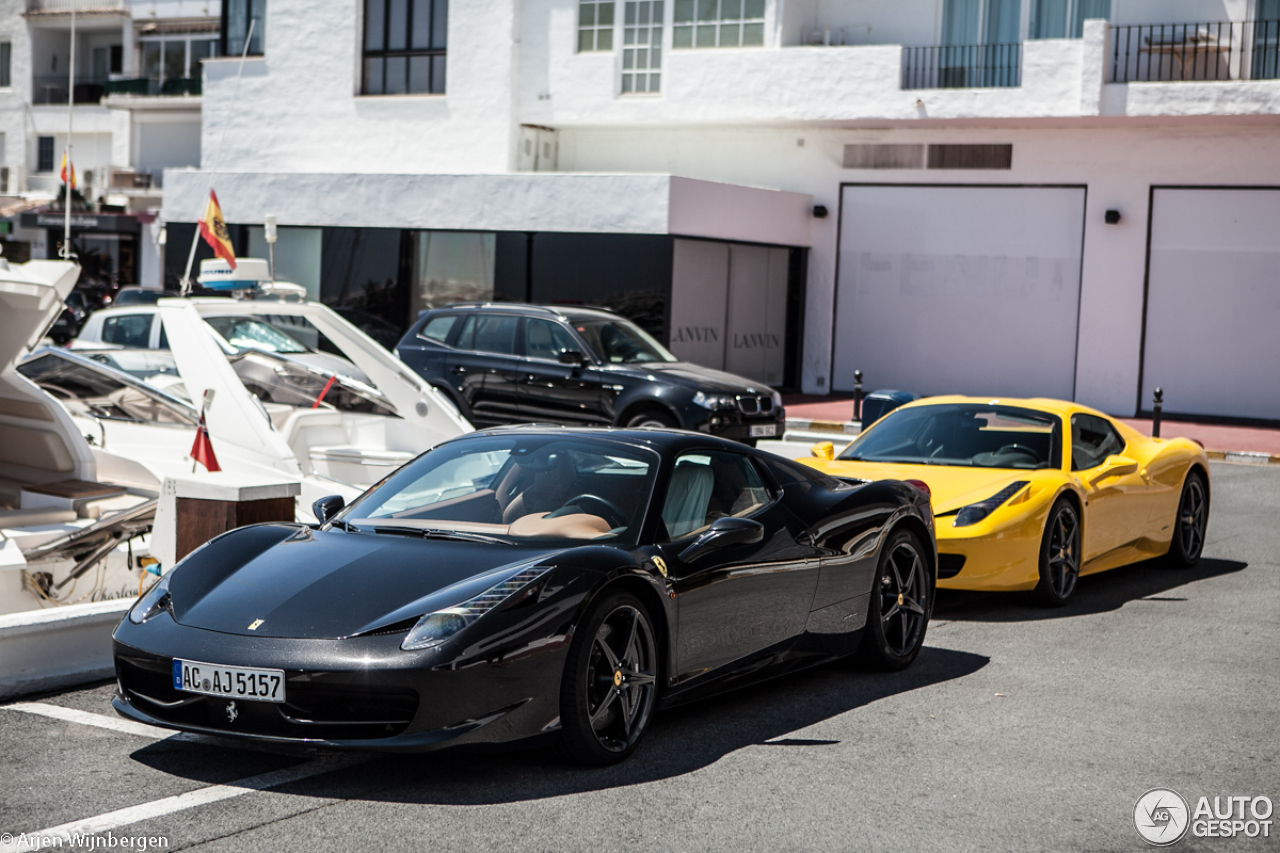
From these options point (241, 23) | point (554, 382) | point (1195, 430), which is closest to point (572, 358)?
point (554, 382)

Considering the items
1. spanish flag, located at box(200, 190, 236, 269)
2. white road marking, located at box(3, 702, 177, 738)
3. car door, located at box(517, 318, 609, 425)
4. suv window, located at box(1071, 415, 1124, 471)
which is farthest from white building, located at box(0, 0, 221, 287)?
white road marking, located at box(3, 702, 177, 738)

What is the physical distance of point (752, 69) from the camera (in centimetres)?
2728

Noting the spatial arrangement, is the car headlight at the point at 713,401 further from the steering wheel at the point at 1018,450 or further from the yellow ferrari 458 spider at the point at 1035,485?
the steering wheel at the point at 1018,450

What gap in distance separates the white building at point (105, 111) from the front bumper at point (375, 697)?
4310 centimetres

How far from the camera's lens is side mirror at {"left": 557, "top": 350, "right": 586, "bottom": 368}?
16.6m

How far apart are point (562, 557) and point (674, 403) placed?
35.2 ft

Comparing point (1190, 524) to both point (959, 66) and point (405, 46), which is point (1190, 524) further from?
point (405, 46)

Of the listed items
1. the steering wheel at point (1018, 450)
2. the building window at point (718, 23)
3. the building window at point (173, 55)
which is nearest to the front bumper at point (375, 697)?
the steering wheel at point (1018, 450)

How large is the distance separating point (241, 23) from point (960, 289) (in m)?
18.1

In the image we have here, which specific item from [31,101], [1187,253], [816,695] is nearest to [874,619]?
[816,695]

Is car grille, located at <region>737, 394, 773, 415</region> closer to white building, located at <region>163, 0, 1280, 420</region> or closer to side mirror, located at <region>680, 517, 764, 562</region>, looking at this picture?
white building, located at <region>163, 0, 1280, 420</region>

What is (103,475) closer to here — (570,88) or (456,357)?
(456,357)

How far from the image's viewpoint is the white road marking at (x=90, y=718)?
5844 millimetres

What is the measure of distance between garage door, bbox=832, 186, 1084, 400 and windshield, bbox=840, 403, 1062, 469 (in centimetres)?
1696
